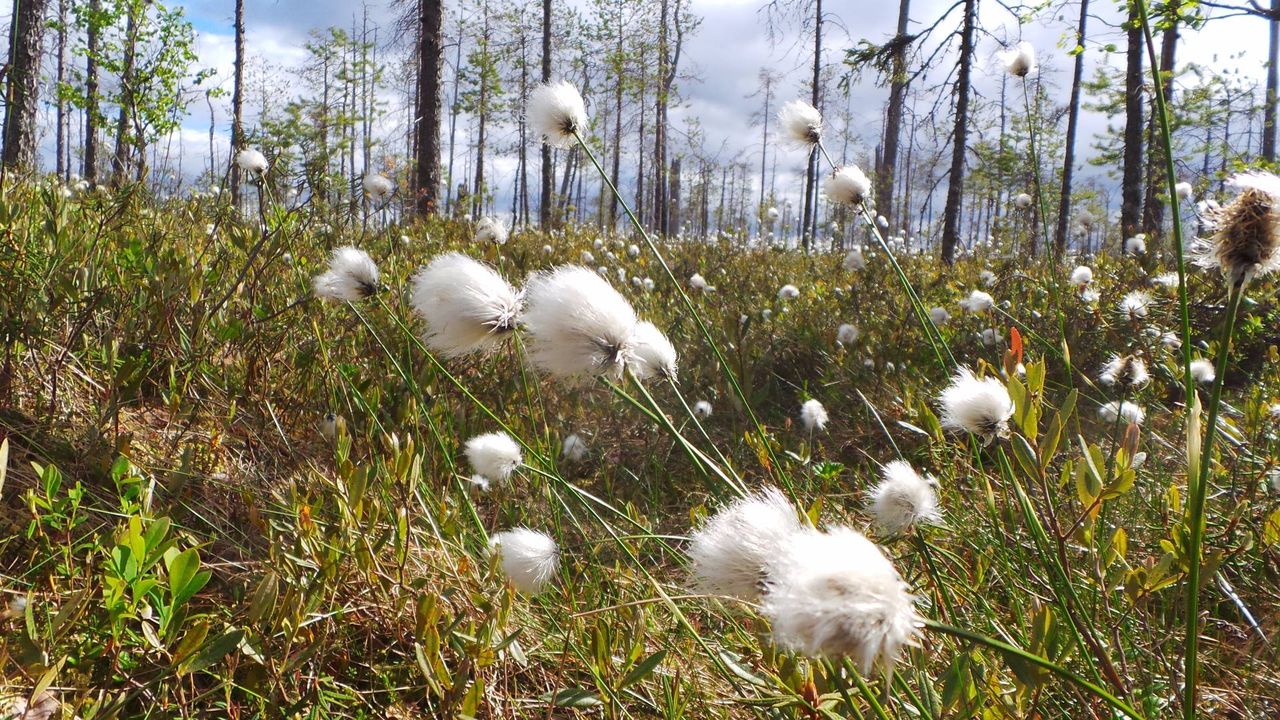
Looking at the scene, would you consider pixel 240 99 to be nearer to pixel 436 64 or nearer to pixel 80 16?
pixel 80 16

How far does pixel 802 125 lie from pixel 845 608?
5.92 ft

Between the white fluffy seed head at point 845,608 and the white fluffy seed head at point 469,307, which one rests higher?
the white fluffy seed head at point 469,307

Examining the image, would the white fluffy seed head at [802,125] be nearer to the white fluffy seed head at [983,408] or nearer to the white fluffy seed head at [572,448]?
the white fluffy seed head at [983,408]

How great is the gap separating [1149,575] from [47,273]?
133 inches

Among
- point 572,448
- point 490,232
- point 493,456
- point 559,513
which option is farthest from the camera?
point 490,232

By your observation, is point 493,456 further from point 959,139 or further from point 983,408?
point 959,139

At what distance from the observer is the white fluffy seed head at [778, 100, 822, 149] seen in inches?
85.7

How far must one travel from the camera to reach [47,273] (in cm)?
263

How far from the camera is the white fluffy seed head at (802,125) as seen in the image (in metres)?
2.18

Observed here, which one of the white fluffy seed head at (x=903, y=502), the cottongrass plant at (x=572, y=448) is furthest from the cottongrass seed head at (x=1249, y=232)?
the cottongrass plant at (x=572, y=448)

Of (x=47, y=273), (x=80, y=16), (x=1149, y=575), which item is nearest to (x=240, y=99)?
(x=80, y=16)

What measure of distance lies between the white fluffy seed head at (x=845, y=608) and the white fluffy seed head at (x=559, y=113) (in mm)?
1498

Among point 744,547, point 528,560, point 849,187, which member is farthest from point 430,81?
point 744,547

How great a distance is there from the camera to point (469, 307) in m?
1.46
